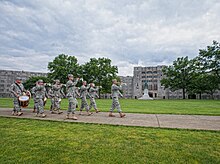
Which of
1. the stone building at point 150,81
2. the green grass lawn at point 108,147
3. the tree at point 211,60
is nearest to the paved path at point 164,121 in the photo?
the green grass lawn at point 108,147

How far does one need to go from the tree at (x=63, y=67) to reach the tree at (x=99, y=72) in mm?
3092

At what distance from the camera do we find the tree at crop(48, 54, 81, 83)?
51.6m

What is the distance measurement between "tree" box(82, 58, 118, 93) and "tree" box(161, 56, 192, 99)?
21562 mm

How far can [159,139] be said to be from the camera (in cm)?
464

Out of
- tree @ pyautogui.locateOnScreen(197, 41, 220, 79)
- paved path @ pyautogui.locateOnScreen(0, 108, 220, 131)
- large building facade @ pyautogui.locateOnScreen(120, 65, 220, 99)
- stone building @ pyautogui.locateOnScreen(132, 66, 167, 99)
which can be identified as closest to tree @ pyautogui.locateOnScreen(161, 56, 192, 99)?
tree @ pyautogui.locateOnScreen(197, 41, 220, 79)

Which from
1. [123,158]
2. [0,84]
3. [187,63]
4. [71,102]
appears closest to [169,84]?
[187,63]

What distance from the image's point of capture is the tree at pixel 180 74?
5825cm

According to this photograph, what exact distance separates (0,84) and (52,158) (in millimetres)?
131562

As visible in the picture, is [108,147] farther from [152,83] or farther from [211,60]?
[152,83]

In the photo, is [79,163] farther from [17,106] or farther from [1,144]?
[17,106]

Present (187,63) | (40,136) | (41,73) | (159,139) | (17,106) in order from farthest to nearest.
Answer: (41,73)
(187,63)
(17,106)
(40,136)
(159,139)

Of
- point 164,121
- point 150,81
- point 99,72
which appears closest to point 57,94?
point 164,121

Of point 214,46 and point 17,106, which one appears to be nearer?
point 17,106

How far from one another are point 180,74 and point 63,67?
41946 mm
